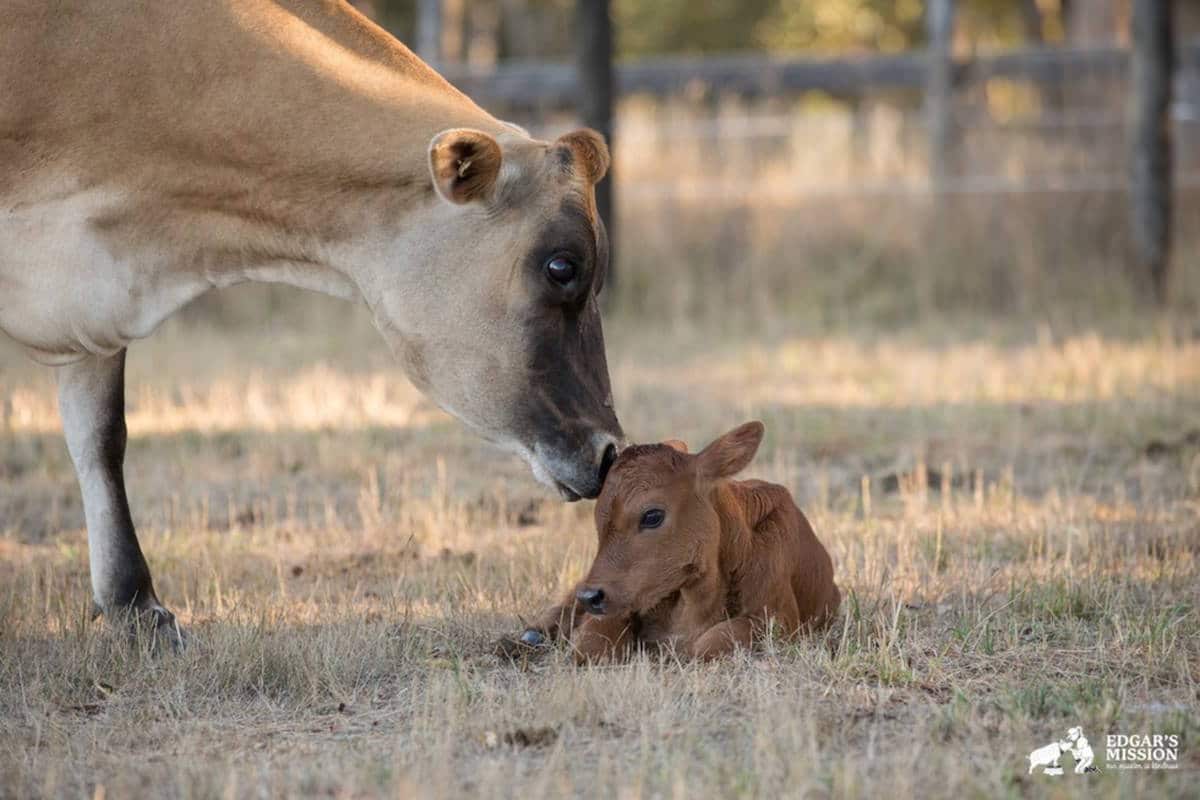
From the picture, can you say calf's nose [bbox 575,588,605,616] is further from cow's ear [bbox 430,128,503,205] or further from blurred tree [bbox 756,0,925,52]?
blurred tree [bbox 756,0,925,52]

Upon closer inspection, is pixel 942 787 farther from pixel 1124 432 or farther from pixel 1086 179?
pixel 1086 179

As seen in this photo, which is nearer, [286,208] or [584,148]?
[584,148]

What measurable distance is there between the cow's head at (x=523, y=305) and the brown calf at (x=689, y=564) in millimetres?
184

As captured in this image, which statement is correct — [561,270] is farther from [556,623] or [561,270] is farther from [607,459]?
[556,623]

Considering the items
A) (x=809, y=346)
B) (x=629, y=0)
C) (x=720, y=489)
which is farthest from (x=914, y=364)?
(x=629, y=0)

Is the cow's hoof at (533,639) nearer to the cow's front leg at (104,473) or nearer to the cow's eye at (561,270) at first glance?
the cow's eye at (561,270)

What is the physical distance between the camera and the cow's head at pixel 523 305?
510cm

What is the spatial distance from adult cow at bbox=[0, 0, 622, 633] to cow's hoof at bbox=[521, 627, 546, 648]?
0.51 metres

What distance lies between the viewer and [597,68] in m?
14.1

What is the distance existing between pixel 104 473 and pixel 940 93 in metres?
11.5

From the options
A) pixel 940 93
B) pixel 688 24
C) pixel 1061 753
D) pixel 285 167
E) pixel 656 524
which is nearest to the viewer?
pixel 1061 753

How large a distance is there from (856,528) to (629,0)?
26.3 m

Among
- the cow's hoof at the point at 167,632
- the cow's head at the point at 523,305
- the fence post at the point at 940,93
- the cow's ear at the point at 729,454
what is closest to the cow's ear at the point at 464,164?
the cow's head at the point at 523,305

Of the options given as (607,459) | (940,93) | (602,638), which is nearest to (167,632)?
(602,638)
